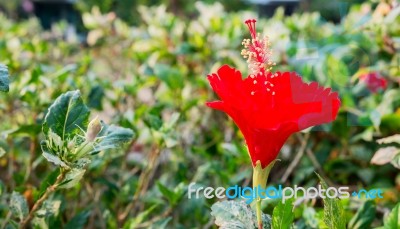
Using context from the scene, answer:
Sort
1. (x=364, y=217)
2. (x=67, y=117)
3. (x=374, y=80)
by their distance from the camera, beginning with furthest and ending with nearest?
(x=374, y=80)
(x=364, y=217)
(x=67, y=117)

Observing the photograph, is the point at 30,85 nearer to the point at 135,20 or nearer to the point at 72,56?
the point at 72,56

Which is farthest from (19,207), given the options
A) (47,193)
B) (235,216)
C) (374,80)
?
(374,80)

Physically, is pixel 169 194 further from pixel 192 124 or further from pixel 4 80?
pixel 192 124

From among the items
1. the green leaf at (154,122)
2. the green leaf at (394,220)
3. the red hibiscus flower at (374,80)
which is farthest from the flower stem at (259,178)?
the red hibiscus flower at (374,80)

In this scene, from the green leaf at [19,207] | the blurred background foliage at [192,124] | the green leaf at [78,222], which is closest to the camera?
the green leaf at [19,207]

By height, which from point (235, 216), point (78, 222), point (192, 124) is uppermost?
point (235, 216)

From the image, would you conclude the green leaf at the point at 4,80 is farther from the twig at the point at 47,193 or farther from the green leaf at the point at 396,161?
the green leaf at the point at 396,161
